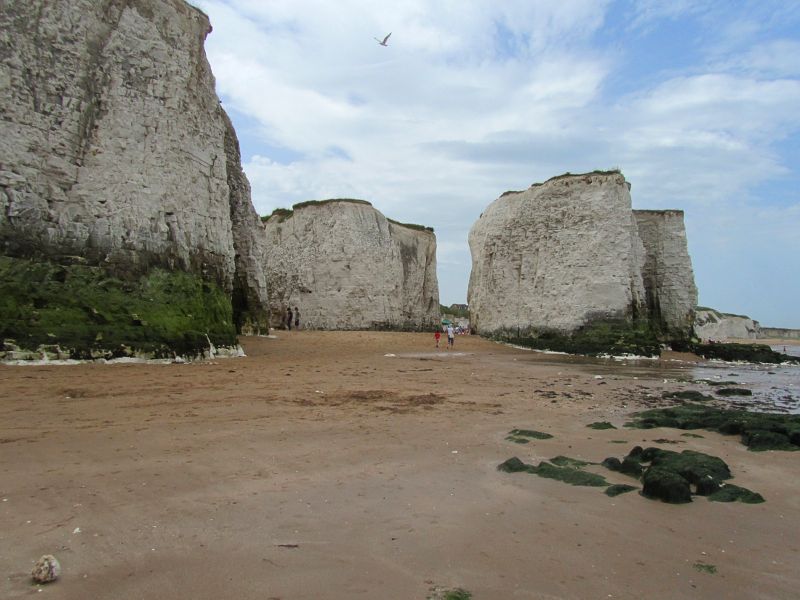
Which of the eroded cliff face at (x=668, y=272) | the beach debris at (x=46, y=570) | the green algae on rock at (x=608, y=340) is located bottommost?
the beach debris at (x=46, y=570)

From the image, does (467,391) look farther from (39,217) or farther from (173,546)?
(39,217)

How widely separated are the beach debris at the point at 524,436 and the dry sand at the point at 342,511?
0.16m

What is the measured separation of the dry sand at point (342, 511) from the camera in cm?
267

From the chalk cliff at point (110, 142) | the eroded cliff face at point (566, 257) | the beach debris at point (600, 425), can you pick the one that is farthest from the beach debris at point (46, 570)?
the eroded cliff face at point (566, 257)

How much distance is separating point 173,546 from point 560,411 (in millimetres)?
6142

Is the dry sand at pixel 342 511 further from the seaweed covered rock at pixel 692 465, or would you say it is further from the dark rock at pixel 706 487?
the seaweed covered rock at pixel 692 465

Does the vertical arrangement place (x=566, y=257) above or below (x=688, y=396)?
above

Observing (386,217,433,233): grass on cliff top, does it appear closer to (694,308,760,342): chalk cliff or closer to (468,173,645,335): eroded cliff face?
(468,173,645,335): eroded cliff face

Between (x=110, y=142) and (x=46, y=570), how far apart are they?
39.1ft

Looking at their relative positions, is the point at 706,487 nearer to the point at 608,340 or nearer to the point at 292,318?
the point at 608,340

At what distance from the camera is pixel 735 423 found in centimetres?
654

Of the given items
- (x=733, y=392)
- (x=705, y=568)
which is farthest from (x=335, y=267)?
(x=705, y=568)

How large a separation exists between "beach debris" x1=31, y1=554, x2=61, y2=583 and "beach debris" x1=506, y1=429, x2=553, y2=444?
431 centimetres

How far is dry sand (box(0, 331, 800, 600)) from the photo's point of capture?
2670mm
